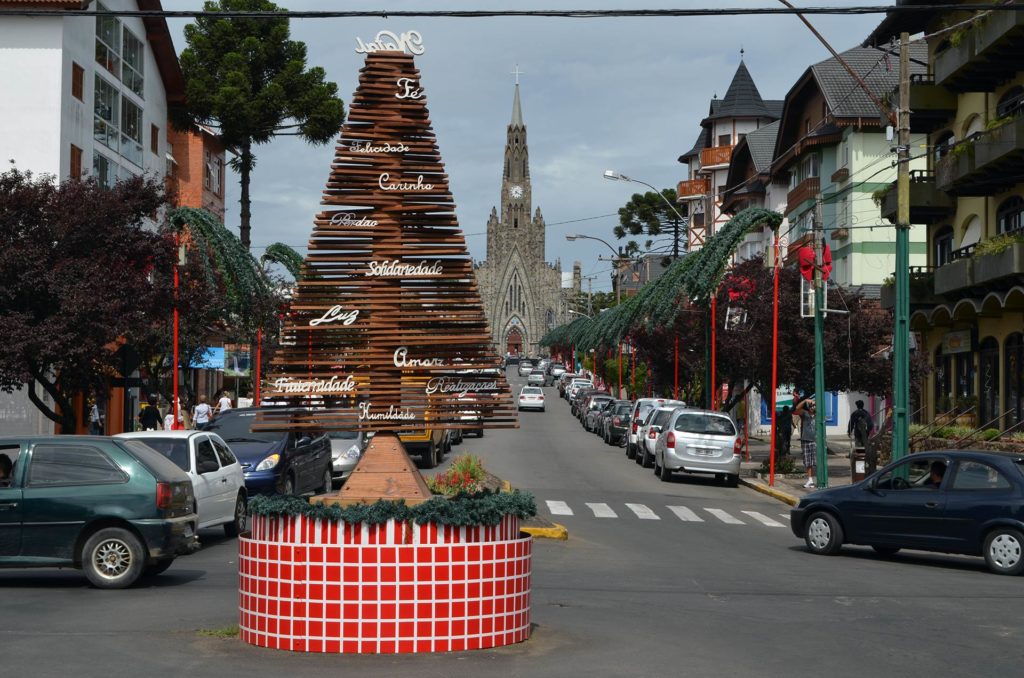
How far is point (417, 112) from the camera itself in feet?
38.5

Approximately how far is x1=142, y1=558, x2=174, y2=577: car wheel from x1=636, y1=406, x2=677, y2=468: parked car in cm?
2212

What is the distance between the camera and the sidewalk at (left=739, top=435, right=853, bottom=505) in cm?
3072

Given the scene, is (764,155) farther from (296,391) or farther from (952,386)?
(296,391)

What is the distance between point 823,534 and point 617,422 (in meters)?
31.2

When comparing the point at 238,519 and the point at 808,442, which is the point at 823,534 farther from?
the point at 808,442

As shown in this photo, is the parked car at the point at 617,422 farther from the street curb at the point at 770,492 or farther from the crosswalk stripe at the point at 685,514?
the crosswalk stripe at the point at 685,514

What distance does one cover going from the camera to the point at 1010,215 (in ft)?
110

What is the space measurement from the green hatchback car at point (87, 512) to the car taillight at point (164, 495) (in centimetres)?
1

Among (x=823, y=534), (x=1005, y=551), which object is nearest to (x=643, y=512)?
(x=823, y=534)

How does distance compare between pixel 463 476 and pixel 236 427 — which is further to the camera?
pixel 236 427

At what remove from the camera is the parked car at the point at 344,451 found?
2855 centimetres

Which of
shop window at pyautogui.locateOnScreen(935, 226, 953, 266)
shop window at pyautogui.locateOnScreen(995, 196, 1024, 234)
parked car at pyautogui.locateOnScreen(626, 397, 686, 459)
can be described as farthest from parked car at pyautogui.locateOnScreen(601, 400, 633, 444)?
shop window at pyautogui.locateOnScreen(995, 196, 1024, 234)

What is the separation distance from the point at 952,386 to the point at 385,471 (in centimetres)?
3071

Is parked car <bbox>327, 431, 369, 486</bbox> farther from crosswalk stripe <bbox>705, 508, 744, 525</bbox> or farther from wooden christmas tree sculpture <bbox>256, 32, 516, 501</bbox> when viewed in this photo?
wooden christmas tree sculpture <bbox>256, 32, 516, 501</bbox>
